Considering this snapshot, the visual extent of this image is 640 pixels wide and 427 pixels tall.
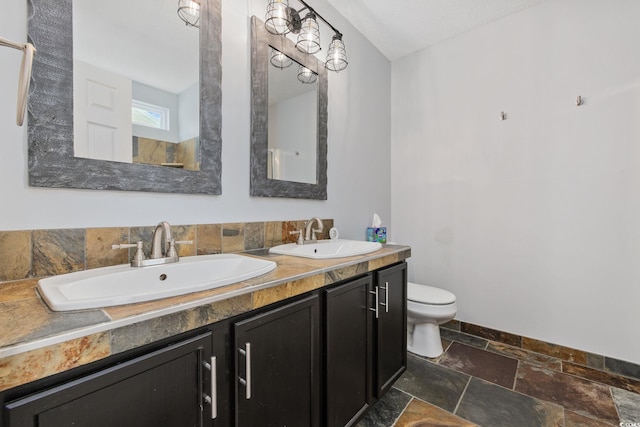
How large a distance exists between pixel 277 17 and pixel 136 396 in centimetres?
174

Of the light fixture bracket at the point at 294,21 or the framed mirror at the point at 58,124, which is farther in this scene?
the light fixture bracket at the point at 294,21

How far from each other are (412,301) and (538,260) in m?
1.00

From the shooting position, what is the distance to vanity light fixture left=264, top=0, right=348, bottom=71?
1.53 m

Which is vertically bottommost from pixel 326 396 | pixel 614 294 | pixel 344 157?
pixel 326 396

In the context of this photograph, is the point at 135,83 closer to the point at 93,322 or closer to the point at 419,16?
the point at 93,322

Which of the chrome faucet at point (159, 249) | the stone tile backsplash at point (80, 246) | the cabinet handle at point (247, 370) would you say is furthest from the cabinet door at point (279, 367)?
the stone tile backsplash at point (80, 246)

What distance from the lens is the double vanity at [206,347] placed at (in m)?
0.51

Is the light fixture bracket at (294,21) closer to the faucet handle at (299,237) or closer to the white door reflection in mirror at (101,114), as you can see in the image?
the white door reflection in mirror at (101,114)

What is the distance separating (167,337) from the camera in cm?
65

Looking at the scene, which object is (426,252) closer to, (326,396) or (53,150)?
(326,396)

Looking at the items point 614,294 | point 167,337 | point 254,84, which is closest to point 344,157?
point 254,84

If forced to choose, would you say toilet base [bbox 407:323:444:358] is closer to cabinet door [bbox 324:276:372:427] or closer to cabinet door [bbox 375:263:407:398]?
cabinet door [bbox 375:263:407:398]

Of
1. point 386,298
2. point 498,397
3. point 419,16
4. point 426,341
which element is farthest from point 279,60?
point 498,397

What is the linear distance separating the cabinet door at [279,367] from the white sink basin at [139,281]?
17 centimetres
